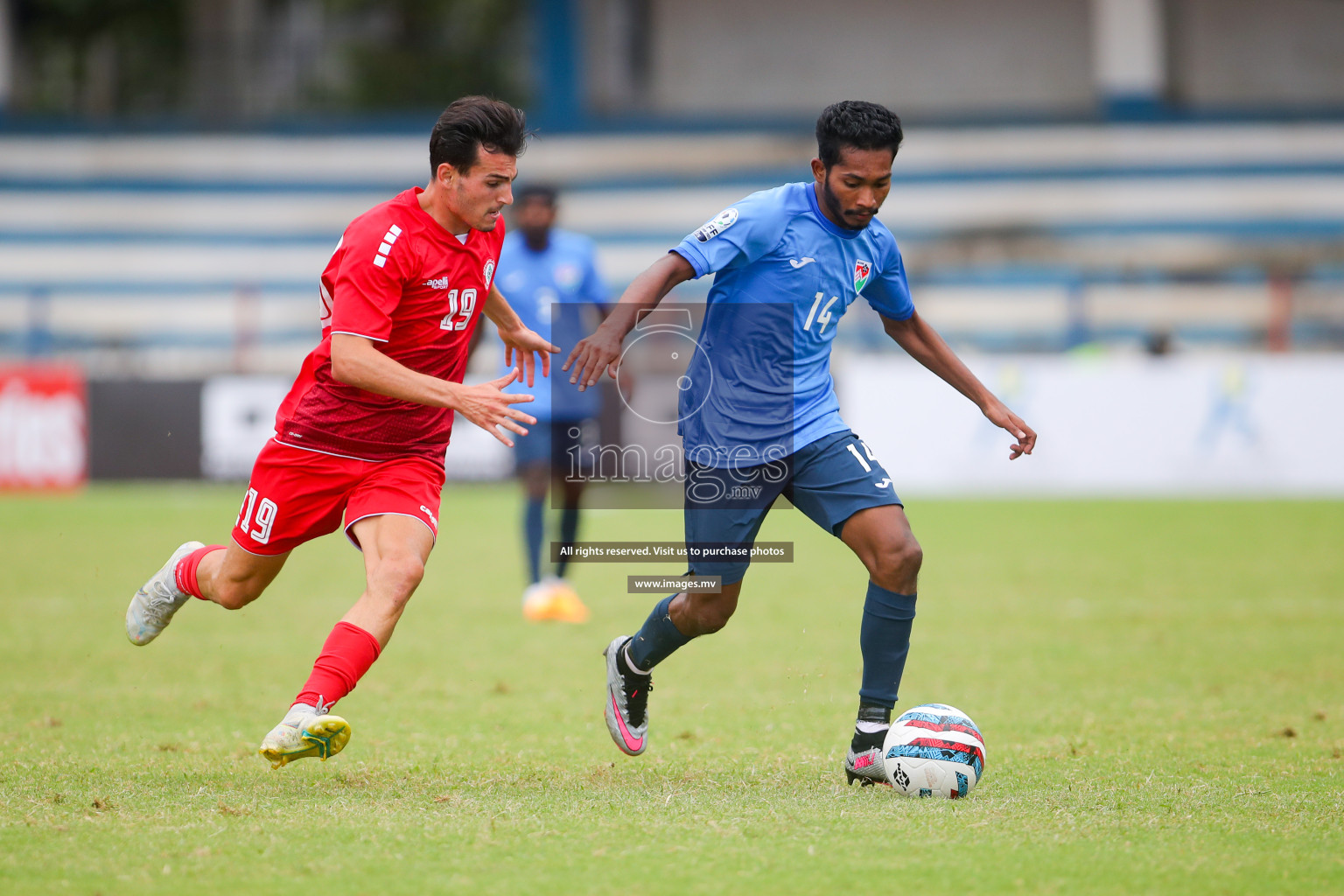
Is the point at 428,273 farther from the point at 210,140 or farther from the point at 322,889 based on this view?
the point at 210,140

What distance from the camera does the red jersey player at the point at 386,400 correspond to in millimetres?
4270

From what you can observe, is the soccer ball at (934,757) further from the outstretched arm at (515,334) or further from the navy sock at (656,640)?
the outstretched arm at (515,334)

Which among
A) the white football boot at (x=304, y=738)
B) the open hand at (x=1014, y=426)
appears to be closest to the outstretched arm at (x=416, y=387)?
the white football boot at (x=304, y=738)

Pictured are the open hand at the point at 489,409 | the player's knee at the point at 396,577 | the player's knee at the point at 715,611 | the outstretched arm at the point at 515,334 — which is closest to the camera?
the open hand at the point at 489,409

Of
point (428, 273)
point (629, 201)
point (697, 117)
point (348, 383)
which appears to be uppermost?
point (697, 117)

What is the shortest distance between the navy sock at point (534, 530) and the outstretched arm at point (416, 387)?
4139mm

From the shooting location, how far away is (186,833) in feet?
12.2

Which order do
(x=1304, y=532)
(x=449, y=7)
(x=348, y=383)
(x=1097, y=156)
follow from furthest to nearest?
(x=449, y=7)
(x=1097, y=156)
(x=1304, y=532)
(x=348, y=383)

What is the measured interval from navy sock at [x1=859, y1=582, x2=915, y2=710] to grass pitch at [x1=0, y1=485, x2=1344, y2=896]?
A: 0.30 meters

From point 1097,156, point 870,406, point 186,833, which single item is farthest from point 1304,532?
point 1097,156

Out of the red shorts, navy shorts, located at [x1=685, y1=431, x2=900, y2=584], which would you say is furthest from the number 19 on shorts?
navy shorts, located at [x1=685, y1=431, x2=900, y2=584]

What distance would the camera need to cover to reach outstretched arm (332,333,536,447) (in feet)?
13.5

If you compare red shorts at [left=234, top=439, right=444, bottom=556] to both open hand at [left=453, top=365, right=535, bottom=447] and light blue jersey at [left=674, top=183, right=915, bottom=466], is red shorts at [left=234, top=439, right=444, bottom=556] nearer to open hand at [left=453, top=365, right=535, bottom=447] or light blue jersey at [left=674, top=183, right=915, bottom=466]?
open hand at [left=453, top=365, right=535, bottom=447]

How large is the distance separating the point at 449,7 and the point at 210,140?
286 inches
